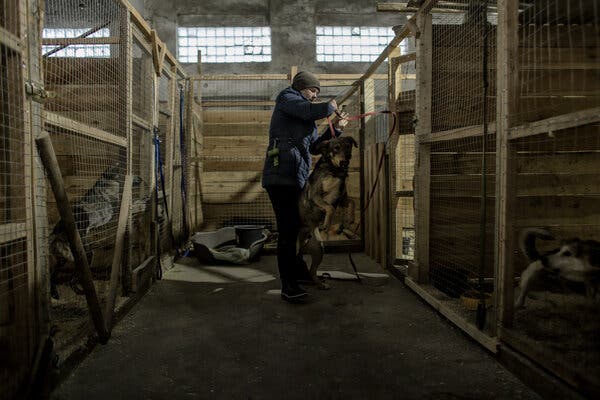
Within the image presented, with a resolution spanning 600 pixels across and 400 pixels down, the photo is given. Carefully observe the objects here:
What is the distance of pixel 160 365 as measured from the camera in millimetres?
2674

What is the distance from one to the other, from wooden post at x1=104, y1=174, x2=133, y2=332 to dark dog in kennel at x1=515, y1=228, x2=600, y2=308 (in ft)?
9.05

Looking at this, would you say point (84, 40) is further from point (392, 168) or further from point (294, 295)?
Result: point (392, 168)

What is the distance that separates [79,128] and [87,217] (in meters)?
0.81

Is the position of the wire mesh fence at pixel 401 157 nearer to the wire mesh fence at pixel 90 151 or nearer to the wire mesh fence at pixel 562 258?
the wire mesh fence at pixel 562 258

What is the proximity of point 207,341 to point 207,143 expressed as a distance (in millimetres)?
5468

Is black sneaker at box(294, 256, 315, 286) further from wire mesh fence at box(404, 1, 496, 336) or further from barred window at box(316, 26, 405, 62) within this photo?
barred window at box(316, 26, 405, 62)

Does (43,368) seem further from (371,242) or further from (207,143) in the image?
(207,143)

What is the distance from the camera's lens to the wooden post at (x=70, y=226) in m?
2.34

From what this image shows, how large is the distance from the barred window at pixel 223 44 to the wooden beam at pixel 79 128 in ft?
31.7

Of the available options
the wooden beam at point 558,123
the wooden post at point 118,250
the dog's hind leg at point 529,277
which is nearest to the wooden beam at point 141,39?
the wooden post at point 118,250

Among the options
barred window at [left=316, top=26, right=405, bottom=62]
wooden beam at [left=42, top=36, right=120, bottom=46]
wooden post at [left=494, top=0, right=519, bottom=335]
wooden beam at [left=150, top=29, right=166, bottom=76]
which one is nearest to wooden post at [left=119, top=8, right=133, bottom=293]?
wooden beam at [left=42, top=36, right=120, bottom=46]

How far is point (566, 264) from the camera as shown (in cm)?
244

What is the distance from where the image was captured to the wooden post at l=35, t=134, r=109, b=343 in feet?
7.69

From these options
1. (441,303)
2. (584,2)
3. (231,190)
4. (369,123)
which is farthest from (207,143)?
(584,2)
